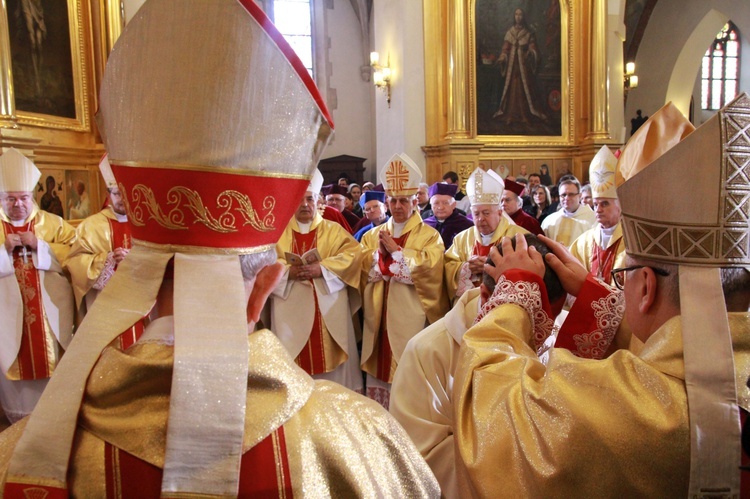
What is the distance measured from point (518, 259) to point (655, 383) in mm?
537

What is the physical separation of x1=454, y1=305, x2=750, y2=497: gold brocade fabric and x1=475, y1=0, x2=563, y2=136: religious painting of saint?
39.7 ft

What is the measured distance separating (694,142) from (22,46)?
32.8 ft

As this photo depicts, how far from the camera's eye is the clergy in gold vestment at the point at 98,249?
542 cm

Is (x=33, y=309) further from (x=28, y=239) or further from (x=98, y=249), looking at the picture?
(x=98, y=249)

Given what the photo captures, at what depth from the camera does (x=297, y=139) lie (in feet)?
3.88

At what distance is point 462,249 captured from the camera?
5793mm

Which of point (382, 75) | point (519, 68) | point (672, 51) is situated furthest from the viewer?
point (672, 51)

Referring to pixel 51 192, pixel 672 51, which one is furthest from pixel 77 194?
pixel 672 51

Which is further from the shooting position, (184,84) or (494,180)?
(494,180)

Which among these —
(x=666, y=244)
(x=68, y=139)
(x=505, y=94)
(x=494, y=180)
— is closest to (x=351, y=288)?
(x=494, y=180)

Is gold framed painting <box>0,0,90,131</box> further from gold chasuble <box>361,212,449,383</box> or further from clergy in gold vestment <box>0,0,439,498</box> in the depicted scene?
clergy in gold vestment <box>0,0,439,498</box>

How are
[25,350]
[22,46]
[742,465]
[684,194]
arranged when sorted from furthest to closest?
[22,46], [25,350], [684,194], [742,465]

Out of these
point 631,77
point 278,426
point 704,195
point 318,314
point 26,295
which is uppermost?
point 631,77

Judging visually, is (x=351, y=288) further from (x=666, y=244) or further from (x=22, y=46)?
(x=22, y=46)
